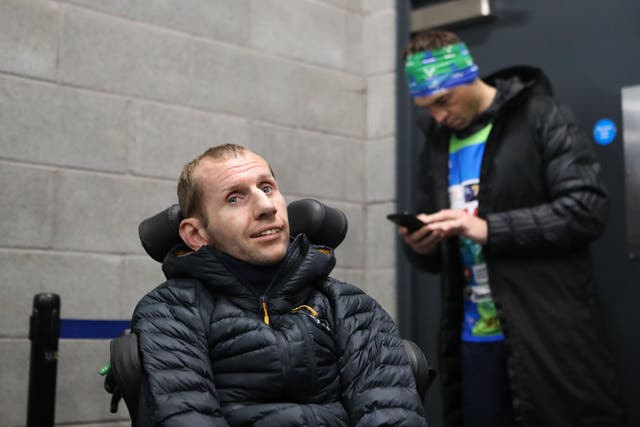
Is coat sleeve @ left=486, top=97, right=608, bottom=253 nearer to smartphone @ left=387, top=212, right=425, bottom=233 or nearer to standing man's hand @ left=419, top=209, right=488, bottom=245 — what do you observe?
standing man's hand @ left=419, top=209, right=488, bottom=245

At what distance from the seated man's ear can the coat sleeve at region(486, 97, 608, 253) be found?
1.01m

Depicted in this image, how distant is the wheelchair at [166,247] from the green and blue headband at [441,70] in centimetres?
89

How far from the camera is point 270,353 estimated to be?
162 cm

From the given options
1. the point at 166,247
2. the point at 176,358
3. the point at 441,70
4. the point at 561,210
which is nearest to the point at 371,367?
the point at 176,358

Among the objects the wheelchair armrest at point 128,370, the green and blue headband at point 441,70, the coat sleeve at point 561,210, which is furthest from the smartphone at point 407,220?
the wheelchair armrest at point 128,370

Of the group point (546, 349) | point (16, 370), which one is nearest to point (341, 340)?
point (546, 349)

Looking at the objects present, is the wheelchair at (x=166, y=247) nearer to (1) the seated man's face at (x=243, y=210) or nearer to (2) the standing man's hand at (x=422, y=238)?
(1) the seated man's face at (x=243, y=210)

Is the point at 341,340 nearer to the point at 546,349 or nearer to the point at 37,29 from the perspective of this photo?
the point at 546,349

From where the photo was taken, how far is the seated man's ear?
182cm

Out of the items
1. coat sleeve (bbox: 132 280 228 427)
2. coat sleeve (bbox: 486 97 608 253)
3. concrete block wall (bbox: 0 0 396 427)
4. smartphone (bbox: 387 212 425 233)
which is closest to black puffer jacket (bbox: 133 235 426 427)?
coat sleeve (bbox: 132 280 228 427)

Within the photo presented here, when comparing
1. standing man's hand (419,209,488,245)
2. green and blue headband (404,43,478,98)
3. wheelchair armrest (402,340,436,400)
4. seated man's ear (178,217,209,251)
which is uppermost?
green and blue headband (404,43,478,98)

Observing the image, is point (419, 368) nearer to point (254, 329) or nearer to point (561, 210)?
point (254, 329)

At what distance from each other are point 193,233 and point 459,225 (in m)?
0.97

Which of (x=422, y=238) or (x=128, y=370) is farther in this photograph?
(x=422, y=238)
